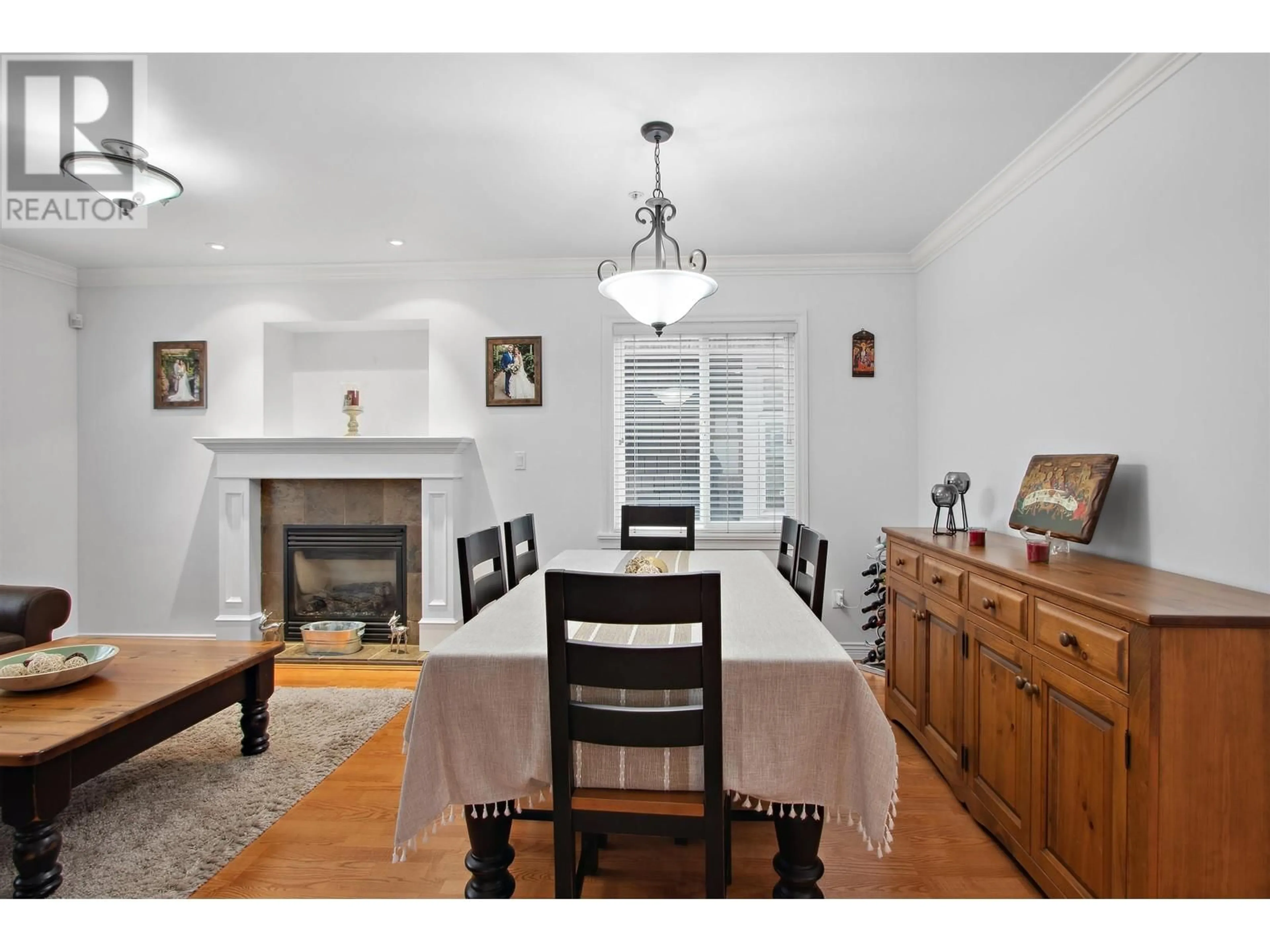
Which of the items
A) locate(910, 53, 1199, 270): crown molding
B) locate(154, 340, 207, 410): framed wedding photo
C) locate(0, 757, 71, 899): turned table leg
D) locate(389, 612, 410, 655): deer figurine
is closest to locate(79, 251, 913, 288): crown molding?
locate(154, 340, 207, 410): framed wedding photo

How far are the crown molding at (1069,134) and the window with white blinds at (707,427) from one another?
1221 millimetres

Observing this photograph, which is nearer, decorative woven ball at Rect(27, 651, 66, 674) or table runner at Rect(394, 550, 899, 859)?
table runner at Rect(394, 550, 899, 859)

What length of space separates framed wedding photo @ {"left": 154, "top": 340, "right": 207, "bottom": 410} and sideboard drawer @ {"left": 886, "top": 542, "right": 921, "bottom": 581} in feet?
13.9

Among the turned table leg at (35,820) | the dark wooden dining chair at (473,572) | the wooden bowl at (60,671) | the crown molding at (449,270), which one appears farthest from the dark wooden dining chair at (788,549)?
the wooden bowl at (60,671)

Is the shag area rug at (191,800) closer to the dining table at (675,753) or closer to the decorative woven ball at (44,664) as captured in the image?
the decorative woven ball at (44,664)

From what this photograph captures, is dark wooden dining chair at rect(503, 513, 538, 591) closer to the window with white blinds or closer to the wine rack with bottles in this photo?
the window with white blinds

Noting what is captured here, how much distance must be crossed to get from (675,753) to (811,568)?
1242 millimetres

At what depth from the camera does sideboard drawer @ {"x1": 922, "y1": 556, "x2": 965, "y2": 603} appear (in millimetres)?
2158

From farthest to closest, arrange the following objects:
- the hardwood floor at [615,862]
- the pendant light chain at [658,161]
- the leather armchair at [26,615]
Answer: the leather armchair at [26,615], the pendant light chain at [658,161], the hardwood floor at [615,862]

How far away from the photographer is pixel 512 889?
→ 1598mm

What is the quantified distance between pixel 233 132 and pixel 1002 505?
3.54 m

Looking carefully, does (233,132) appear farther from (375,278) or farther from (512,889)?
(512,889)

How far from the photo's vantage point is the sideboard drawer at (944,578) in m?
2.16

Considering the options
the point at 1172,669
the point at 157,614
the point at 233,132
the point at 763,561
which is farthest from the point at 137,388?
the point at 1172,669
